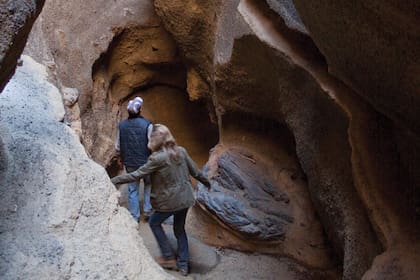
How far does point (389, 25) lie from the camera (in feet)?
7.63

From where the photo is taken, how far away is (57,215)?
2.28 meters

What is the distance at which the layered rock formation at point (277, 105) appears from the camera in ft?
9.50

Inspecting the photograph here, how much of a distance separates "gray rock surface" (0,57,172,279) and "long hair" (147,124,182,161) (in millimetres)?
750

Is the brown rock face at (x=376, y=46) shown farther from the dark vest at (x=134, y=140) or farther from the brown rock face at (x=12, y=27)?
the dark vest at (x=134, y=140)

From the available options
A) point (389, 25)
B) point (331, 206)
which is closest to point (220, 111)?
point (331, 206)

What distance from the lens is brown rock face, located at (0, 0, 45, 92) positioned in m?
1.59

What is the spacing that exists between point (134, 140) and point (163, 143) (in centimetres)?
112

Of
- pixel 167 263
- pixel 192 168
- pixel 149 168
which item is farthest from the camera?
pixel 167 263

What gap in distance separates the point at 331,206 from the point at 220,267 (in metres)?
1.17

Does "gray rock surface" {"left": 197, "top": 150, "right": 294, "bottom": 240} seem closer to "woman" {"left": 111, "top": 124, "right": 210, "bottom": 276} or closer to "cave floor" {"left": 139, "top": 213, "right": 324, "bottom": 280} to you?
"cave floor" {"left": 139, "top": 213, "right": 324, "bottom": 280}

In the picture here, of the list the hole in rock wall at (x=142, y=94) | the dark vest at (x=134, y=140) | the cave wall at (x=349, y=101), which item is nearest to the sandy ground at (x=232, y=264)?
the cave wall at (x=349, y=101)

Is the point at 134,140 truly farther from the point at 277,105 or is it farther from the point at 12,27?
the point at 12,27

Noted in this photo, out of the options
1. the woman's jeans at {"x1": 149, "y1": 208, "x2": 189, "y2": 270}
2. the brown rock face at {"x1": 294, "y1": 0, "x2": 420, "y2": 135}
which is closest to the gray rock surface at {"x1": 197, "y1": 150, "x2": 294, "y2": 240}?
the woman's jeans at {"x1": 149, "y1": 208, "x2": 189, "y2": 270}

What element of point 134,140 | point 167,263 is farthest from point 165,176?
point 134,140
